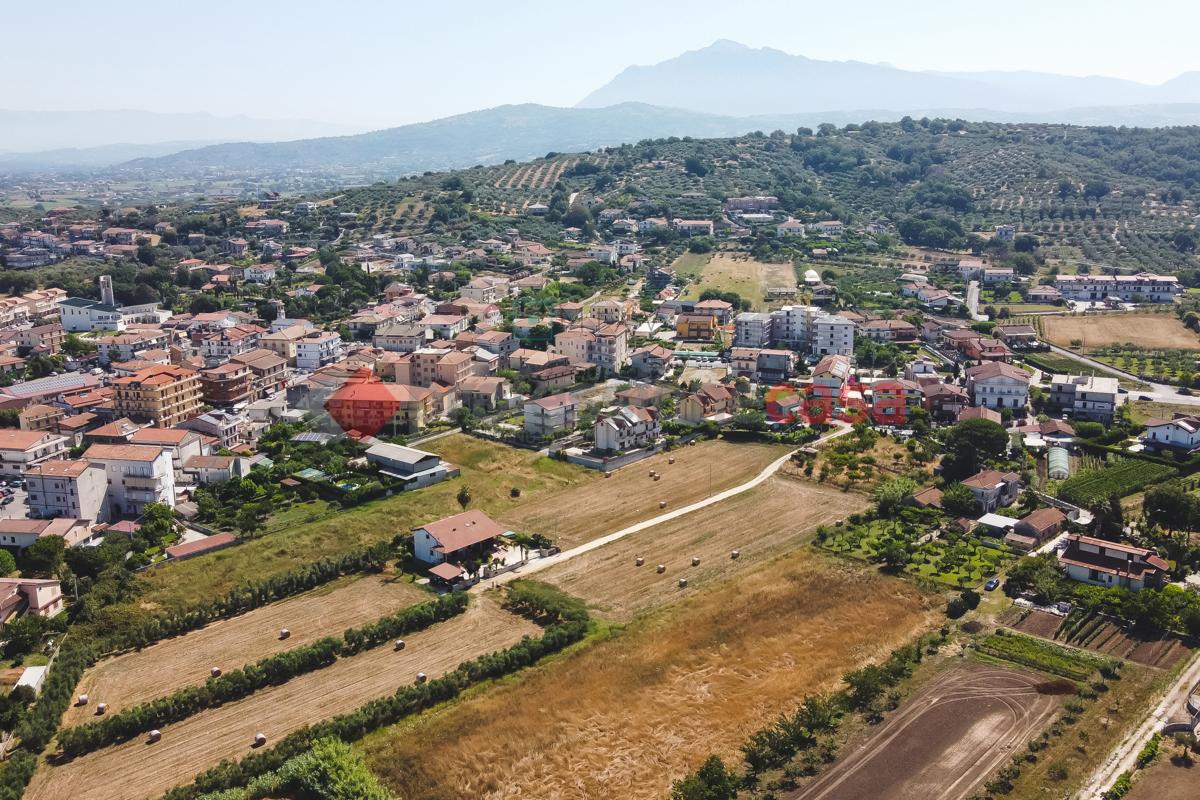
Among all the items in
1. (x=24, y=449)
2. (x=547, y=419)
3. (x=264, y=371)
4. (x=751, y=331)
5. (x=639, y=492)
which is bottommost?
(x=639, y=492)

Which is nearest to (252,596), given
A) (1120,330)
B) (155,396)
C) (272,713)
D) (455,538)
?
(272,713)

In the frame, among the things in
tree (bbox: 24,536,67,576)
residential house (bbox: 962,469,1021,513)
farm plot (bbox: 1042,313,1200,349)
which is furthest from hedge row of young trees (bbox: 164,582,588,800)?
farm plot (bbox: 1042,313,1200,349)

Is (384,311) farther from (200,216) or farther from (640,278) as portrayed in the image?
(200,216)

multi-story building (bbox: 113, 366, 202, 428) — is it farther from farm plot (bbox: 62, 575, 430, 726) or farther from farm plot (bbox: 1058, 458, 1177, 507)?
farm plot (bbox: 1058, 458, 1177, 507)

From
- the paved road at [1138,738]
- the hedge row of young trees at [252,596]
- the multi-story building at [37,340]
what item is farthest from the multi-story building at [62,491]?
the paved road at [1138,738]

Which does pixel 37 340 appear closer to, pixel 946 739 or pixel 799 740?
pixel 799 740

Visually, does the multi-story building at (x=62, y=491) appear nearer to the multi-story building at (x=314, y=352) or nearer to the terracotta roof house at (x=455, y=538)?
the terracotta roof house at (x=455, y=538)
